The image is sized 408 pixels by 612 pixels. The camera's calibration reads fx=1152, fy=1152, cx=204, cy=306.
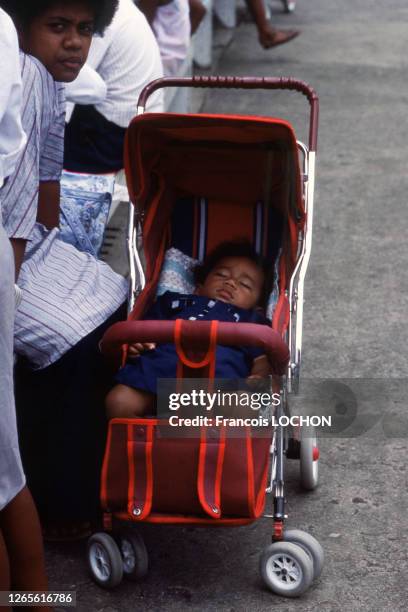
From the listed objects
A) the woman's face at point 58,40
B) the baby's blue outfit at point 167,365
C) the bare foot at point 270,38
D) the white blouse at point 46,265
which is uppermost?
the bare foot at point 270,38

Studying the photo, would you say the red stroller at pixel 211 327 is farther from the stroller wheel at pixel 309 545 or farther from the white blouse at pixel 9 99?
the white blouse at pixel 9 99

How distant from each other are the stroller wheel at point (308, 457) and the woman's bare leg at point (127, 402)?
614 mm

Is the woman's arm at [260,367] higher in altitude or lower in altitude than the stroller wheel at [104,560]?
higher

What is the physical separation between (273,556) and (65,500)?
0.64 m

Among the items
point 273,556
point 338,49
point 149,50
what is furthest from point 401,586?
point 338,49

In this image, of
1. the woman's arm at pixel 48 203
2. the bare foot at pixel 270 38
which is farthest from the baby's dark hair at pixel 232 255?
the bare foot at pixel 270 38

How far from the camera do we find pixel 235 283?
3779mm

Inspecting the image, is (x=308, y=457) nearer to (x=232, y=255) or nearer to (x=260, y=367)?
(x=260, y=367)

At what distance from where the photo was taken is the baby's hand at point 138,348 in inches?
131

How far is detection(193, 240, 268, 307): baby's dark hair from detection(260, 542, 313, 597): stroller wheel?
96 cm

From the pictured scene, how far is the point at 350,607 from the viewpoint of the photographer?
10.5 ft

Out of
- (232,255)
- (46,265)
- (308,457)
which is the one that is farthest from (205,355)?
(232,255)

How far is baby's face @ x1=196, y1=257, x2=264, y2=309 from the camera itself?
375 centimetres

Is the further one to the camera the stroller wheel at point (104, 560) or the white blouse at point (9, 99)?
the stroller wheel at point (104, 560)
